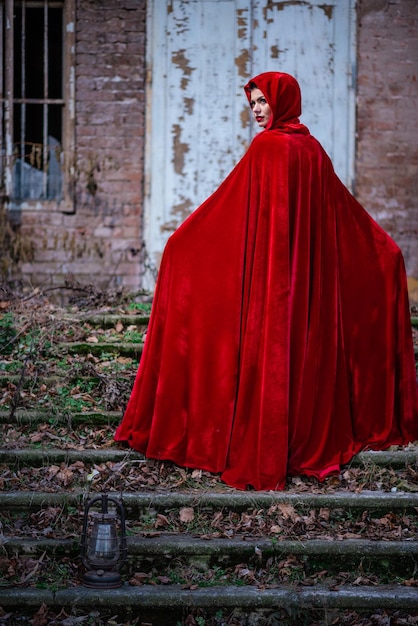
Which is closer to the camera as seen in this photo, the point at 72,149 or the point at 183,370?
the point at 183,370

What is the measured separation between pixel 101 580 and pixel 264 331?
1.56 meters

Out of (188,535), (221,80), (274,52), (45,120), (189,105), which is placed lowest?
(188,535)

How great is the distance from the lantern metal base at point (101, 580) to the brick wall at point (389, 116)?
4.94 m

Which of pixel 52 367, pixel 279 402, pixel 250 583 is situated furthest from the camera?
pixel 52 367

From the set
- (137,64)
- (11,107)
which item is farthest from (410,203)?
(11,107)

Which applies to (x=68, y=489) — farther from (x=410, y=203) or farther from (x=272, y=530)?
(x=410, y=203)

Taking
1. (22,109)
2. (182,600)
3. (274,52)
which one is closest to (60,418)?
(182,600)

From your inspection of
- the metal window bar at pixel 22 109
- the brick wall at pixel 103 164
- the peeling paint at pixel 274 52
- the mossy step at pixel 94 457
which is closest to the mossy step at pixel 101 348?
the mossy step at pixel 94 457

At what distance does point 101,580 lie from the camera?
3.65m

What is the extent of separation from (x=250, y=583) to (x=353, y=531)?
2.15 feet

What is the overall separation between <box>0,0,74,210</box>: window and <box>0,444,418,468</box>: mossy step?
3708 mm

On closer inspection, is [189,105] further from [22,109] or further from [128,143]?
[22,109]

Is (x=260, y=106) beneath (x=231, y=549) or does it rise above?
above

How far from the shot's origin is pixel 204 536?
405cm
